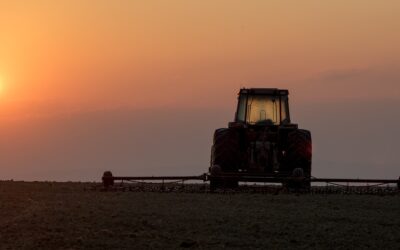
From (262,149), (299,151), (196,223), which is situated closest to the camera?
(196,223)

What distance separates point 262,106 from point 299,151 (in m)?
2.77

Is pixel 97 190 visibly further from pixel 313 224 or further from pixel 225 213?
pixel 313 224

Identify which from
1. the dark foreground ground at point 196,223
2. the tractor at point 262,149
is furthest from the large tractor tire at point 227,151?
the dark foreground ground at point 196,223

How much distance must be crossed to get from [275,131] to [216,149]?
1.99m

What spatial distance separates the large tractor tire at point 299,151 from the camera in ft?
78.3

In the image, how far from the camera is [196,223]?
12797 millimetres

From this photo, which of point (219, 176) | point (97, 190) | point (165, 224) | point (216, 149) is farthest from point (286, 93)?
point (165, 224)

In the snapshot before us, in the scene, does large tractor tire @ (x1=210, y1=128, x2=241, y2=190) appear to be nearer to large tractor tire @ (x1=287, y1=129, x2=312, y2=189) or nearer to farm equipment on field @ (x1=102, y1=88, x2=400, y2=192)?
farm equipment on field @ (x1=102, y1=88, x2=400, y2=192)

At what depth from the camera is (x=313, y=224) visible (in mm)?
12859

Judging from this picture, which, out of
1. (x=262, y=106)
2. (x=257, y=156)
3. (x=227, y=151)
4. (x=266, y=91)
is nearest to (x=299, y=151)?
(x=257, y=156)

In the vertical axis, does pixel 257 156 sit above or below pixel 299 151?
below

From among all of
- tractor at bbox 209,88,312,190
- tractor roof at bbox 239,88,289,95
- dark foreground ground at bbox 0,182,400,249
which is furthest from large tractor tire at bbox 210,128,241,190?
dark foreground ground at bbox 0,182,400,249

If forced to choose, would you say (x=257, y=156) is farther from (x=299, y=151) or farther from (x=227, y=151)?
(x=299, y=151)

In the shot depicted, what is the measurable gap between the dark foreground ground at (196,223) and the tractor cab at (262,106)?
24.0ft
